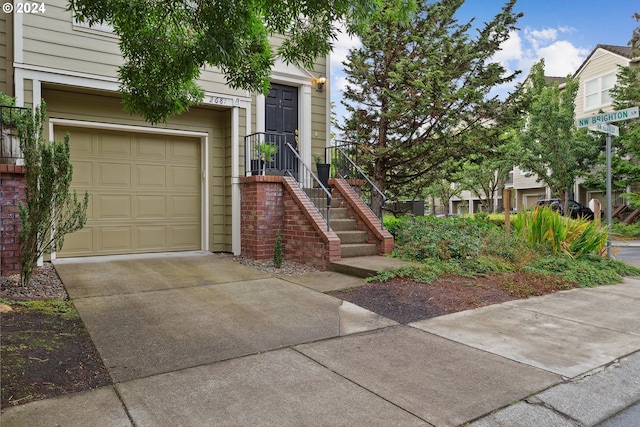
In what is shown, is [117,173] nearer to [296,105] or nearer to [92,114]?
[92,114]

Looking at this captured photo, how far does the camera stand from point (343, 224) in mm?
7457

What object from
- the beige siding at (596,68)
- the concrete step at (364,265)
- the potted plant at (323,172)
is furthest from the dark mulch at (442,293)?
the beige siding at (596,68)

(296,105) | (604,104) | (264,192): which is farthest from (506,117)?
(604,104)

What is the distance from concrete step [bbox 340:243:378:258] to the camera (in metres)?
6.82

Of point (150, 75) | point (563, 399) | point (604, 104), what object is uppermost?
point (604, 104)

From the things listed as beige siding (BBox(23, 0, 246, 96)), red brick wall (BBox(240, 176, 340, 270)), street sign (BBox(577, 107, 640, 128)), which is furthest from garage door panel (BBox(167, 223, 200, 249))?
street sign (BBox(577, 107, 640, 128))

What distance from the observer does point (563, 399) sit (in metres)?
2.46

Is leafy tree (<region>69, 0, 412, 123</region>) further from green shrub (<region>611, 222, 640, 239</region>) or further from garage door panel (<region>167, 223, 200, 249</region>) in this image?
green shrub (<region>611, 222, 640, 239</region>)

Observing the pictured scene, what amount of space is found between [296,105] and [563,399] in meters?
7.35

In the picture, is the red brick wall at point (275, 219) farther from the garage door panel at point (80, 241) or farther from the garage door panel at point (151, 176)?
the garage door panel at point (80, 241)

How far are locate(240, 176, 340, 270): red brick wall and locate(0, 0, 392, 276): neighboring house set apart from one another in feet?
1.13

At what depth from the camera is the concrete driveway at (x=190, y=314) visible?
308 centimetres

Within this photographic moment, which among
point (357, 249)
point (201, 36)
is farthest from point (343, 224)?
point (201, 36)

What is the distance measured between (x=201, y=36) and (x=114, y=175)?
14.3ft
